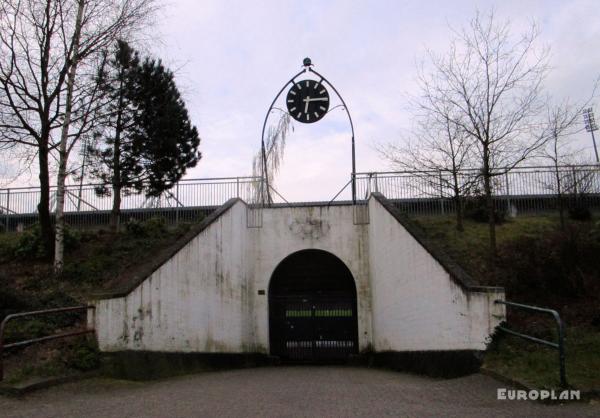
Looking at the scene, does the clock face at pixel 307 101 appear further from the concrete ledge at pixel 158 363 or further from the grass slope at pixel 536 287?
the concrete ledge at pixel 158 363

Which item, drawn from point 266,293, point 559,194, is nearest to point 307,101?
point 266,293

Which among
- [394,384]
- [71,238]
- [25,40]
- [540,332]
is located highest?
[25,40]

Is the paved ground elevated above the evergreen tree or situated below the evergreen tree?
below

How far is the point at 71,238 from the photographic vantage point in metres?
17.2

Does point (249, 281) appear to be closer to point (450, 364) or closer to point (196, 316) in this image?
point (196, 316)

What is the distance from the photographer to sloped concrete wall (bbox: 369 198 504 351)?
10.1 m

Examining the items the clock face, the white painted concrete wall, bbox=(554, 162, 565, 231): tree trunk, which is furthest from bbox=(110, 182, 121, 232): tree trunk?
bbox=(554, 162, 565, 231): tree trunk

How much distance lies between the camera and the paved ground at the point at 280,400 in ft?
23.2

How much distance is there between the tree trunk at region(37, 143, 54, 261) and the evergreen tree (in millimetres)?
2938

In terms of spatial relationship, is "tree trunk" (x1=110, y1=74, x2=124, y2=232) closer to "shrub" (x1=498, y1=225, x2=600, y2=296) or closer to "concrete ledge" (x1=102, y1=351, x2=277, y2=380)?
"concrete ledge" (x1=102, y1=351, x2=277, y2=380)

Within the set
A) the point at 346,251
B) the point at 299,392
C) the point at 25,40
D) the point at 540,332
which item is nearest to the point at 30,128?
the point at 25,40

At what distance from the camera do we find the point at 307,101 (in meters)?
17.4

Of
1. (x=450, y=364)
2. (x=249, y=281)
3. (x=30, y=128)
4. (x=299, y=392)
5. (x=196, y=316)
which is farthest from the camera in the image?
(x=249, y=281)

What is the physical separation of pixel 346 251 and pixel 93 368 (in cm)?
892
